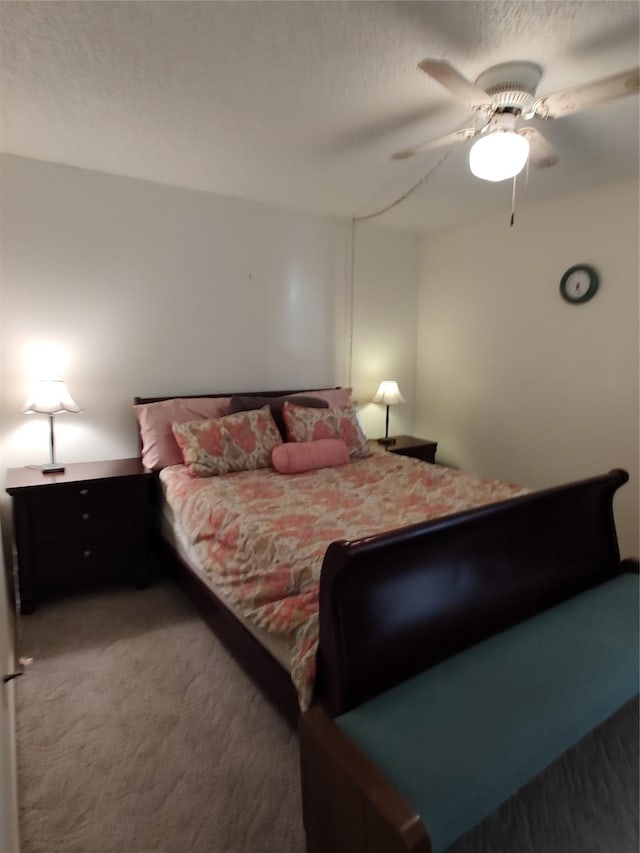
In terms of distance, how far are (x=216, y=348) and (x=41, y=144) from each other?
4.77 ft

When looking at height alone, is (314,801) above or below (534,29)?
below

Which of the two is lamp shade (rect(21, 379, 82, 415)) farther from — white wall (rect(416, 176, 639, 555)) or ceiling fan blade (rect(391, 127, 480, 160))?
white wall (rect(416, 176, 639, 555))

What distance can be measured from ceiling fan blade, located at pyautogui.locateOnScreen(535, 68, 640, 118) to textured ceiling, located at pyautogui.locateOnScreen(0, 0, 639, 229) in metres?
0.16

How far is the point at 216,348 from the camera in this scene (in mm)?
3344

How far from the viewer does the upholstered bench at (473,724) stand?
1083mm

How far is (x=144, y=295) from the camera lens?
303cm

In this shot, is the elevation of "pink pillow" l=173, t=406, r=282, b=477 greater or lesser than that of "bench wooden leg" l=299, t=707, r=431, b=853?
greater

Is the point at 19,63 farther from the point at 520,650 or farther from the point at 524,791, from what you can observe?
the point at 524,791

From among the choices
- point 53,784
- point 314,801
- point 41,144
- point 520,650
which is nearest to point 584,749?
point 520,650

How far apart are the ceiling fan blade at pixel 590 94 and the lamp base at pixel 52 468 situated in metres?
2.82

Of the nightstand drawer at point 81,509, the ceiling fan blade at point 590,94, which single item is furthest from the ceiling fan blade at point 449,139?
the nightstand drawer at point 81,509

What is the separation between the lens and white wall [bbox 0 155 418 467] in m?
2.68

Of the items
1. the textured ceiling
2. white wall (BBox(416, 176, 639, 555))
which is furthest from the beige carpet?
white wall (BBox(416, 176, 639, 555))

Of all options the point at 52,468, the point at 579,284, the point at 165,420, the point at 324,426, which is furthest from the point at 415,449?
the point at 52,468
